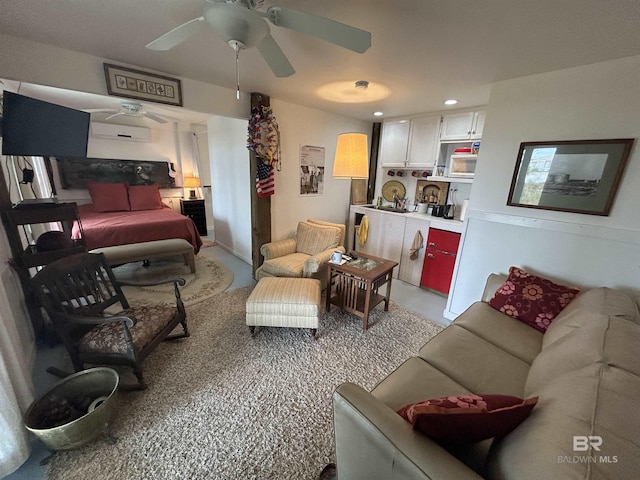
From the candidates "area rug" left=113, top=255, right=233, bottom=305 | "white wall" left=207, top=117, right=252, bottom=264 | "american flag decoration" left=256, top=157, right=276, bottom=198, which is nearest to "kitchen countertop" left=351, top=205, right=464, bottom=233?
Result: "american flag decoration" left=256, top=157, right=276, bottom=198

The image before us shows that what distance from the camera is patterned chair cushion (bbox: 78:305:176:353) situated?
1.61m

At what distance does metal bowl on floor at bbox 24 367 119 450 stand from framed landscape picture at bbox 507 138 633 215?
10.7ft

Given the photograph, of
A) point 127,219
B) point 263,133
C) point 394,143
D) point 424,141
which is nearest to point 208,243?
point 127,219

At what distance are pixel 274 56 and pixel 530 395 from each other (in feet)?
6.97

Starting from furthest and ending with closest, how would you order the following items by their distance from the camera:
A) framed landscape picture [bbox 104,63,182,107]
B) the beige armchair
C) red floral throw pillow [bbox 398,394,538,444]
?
the beige armchair
framed landscape picture [bbox 104,63,182,107]
red floral throw pillow [bbox 398,394,538,444]

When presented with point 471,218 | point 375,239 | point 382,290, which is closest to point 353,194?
point 375,239

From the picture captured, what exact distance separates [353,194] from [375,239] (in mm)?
956

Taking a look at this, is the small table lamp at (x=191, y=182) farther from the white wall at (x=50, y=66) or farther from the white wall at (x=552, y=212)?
the white wall at (x=552, y=212)

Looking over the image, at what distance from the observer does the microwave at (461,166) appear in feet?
10.2

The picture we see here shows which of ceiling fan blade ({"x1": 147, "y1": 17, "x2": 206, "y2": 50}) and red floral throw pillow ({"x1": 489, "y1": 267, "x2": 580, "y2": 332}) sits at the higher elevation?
ceiling fan blade ({"x1": 147, "y1": 17, "x2": 206, "y2": 50})

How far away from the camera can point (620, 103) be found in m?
1.67

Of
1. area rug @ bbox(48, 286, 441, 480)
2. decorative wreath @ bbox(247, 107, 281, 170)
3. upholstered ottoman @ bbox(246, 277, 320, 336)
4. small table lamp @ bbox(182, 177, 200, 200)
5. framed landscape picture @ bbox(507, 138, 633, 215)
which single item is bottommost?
area rug @ bbox(48, 286, 441, 480)

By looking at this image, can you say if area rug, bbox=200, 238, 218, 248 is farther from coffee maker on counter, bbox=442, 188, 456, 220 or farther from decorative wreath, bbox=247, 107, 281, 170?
A: coffee maker on counter, bbox=442, 188, 456, 220

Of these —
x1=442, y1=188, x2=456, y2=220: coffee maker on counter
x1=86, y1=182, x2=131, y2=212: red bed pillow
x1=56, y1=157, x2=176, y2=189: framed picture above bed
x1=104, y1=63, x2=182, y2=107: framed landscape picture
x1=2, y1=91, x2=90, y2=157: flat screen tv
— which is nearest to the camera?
x1=2, y1=91, x2=90, y2=157: flat screen tv
